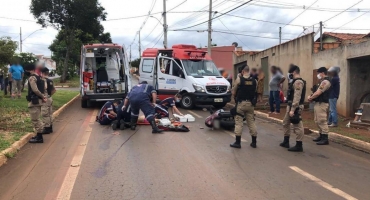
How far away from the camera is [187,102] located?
1555 cm

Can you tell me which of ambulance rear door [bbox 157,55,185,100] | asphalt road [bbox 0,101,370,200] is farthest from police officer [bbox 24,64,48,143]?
ambulance rear door [bbox 157,55,185,100]

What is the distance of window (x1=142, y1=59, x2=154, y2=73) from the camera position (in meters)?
17.5

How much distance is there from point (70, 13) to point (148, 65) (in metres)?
19.4

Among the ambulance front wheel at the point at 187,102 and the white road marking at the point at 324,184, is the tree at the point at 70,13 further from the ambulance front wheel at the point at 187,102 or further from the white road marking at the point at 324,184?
the white road marking at the point at 324,184

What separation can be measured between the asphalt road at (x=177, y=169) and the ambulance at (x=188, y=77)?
229 inches

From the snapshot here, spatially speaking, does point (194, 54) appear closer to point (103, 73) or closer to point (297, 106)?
point (103, 73)

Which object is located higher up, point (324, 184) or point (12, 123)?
point (12, 123)

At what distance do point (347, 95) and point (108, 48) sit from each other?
9.84m

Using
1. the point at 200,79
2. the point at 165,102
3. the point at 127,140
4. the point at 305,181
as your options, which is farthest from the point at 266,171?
the point at 200,79

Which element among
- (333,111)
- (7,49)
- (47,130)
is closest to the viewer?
(47,130)

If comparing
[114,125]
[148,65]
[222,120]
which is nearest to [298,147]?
[222,120]

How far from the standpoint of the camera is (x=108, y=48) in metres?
16.3

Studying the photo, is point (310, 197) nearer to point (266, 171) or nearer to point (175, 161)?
point (266, 171)

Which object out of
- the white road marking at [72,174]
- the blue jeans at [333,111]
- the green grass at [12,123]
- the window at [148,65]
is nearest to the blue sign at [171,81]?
the window at [148,65]
